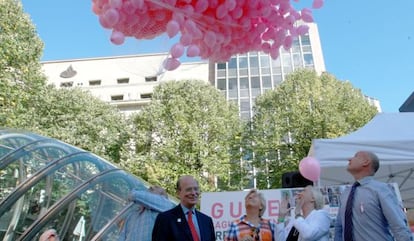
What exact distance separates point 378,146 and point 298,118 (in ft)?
41.7

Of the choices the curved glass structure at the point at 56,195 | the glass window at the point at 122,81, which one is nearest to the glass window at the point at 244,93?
the glass window at the point at 122,81

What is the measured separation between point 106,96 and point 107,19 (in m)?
36.0

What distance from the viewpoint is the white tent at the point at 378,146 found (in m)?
5.34

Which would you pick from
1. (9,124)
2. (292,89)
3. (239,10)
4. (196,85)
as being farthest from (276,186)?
(239,10)

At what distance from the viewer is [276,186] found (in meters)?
17.4

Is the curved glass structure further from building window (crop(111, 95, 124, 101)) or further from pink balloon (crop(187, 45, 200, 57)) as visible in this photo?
building window (crop(111, 95, 124, 101))

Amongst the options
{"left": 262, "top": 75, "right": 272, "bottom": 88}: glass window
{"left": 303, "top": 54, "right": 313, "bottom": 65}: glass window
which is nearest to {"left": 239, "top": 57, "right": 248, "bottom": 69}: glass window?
{"left": 262, "top": 75, "right": 272, "bottom": 88}: glass window

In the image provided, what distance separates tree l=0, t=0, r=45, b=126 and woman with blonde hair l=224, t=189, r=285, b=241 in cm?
1013

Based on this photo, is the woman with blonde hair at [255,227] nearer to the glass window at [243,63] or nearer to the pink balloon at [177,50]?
the pink balloon at [177,50]

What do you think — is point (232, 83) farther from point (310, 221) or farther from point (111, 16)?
point (111, 16)

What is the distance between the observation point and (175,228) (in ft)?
8.46

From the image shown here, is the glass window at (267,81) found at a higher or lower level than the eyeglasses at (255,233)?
higher

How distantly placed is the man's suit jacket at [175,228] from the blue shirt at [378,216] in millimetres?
1043

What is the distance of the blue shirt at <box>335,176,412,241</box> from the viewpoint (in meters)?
2.48
